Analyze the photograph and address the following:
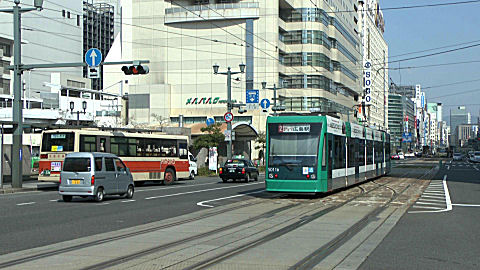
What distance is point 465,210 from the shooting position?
17.9m

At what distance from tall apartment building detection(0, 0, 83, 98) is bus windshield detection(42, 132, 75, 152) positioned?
69.1 metres

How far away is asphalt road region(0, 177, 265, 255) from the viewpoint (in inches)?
495

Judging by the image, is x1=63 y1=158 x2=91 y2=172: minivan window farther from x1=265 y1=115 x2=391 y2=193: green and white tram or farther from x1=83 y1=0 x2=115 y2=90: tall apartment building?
x1=83 y1=0 x2=115 y2=90: tall apartment building

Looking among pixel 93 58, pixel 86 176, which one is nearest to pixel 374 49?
pixel 93 58

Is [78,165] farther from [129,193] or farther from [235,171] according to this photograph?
[235,171]

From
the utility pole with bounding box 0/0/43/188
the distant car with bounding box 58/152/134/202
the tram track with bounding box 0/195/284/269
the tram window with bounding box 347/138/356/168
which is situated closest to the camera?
the tram track with bounding box 0/195/284/269

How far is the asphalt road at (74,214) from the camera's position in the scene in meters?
12.6

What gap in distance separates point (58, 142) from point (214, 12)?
48.8 m

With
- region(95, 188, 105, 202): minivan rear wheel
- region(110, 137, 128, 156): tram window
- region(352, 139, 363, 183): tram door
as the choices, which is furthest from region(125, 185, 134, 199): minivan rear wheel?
region(352, 139, 363, 183): tram door

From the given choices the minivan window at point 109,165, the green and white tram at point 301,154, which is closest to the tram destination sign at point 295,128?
the green and white tram at point 301,154

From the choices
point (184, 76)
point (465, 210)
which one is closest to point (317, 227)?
point (465, 210)

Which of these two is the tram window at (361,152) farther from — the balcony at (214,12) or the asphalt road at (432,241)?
the balcony at (214,12)

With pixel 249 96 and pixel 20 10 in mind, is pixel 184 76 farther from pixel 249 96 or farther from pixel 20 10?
pixel 20 10

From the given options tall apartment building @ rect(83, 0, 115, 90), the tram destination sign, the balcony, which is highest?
tall apartment building @ rect(83, 0, 115, 90)
